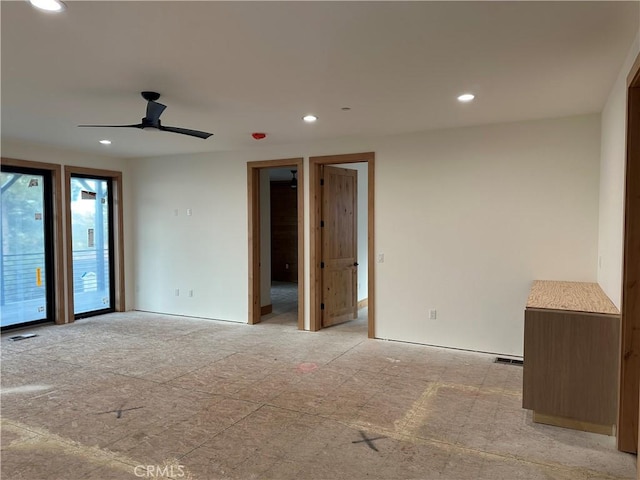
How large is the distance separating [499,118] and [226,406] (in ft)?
12.4

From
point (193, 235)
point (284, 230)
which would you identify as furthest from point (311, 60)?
point (284, 230)

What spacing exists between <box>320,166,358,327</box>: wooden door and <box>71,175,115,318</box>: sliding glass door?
375 cm

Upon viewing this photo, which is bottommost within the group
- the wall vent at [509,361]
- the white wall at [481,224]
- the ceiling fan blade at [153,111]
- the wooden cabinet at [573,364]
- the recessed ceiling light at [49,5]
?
the wall vent at [509,361]

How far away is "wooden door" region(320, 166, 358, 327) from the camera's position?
594 cm

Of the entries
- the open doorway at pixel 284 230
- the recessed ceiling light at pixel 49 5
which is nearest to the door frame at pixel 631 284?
the recessed ceiling light at pixel 49 5

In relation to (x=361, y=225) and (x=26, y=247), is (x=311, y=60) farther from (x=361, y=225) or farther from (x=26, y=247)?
(x=26, y=247)

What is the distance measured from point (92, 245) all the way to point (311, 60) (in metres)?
5.56

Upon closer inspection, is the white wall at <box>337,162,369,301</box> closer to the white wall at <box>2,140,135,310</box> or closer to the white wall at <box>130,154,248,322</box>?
the white wall at <box>130,154,248,322</box>

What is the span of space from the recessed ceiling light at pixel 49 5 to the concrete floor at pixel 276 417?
2.51 metres

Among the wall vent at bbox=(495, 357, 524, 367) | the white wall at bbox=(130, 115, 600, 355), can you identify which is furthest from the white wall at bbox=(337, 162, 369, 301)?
the wall vent at bbox=(495, 357, 524, 367)

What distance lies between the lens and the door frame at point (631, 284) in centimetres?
266

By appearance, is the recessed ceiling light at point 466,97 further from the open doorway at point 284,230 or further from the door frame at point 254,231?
the open doorway at point 284,230

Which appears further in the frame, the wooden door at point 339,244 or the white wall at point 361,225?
the white wall at point 361,225

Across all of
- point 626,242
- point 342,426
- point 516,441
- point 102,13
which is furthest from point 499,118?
point 102,13
